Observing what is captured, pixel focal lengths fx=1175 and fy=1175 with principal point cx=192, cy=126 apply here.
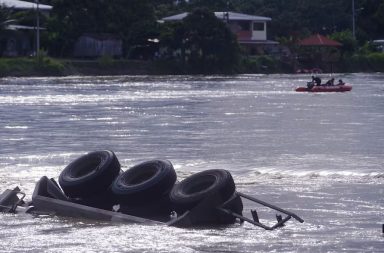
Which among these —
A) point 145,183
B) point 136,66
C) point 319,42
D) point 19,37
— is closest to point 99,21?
point 136,66

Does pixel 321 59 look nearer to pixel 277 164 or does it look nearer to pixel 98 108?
pixel 98 108

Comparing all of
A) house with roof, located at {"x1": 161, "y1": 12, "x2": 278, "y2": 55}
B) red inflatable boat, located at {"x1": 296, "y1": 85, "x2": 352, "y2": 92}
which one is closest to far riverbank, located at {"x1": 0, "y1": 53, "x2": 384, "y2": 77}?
house with roof, located at {"x1": 161, "y1": 12, "x2": 278, "y2": 55}

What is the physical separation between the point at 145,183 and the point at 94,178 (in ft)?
3.35

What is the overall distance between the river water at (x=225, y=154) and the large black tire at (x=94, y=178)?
577 mm

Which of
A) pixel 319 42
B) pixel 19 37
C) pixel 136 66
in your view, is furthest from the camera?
pixel 319 42

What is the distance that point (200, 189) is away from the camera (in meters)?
17.9

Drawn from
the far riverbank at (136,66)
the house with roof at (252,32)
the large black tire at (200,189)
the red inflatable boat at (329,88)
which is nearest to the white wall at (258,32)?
the house with roof at (252,32)

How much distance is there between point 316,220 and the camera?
698 inches

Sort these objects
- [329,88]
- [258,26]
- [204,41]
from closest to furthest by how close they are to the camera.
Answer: [329,88] < [204,41] < [258,26]

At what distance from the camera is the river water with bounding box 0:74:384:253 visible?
1641 cm

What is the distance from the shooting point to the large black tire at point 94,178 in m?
18.5

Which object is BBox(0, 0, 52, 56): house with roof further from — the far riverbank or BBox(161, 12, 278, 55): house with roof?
BBox(161, 12, 278, 55): house with roof

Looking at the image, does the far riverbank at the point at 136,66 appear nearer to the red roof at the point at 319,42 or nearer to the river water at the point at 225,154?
the red roof at the point at 319,42

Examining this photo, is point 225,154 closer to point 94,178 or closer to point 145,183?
point 94,178
